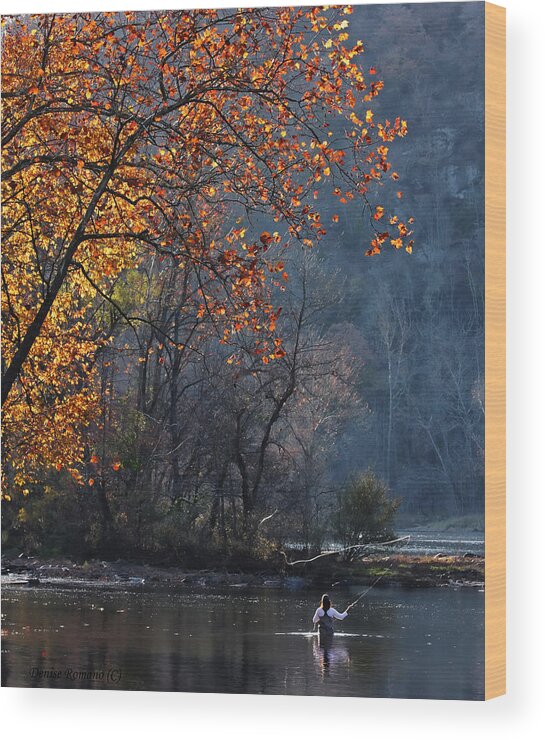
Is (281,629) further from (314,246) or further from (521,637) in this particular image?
(314,246)

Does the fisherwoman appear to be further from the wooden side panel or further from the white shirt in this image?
the wooden side panel

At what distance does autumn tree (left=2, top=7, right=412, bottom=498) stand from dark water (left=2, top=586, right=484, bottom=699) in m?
1.04

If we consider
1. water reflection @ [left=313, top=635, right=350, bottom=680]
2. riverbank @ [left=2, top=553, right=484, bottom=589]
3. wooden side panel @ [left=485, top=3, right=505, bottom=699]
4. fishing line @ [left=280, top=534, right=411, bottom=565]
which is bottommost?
water reflection @ [left=313, top=635, right=350, bottom=680]

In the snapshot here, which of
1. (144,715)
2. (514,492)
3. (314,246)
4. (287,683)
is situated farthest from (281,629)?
(314,246)

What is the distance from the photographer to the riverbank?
9172 mm

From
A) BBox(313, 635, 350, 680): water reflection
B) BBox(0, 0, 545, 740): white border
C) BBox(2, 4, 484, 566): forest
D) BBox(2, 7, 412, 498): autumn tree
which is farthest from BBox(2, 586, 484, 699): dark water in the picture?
BBox(2, 7, 412, 498): autumn tree

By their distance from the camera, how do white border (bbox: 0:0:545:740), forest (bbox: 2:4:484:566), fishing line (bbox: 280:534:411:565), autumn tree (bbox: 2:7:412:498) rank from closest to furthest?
white border (bbox: 0:0:545:740), forest (bbox: 2:4:484:566), fishing line (bbox: 280:534:411:565), autumn tree (bbox: 2:7:412:498)

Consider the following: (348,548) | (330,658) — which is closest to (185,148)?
(348,548)

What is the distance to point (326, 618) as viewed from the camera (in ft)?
30.7

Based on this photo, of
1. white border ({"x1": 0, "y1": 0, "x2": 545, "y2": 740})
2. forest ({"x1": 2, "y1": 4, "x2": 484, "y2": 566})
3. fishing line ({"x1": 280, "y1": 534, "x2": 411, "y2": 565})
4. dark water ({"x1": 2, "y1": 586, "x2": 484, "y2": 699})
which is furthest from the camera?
fishing line ({"x1": 280, "y1": 534, "x2": 411, "y2": 565})

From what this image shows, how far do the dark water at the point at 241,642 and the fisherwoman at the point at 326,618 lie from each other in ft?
0.19

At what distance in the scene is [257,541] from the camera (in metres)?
9.75

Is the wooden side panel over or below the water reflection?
over

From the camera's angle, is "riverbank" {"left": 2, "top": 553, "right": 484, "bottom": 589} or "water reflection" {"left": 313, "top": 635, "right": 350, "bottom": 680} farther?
"riverbank" {"left": 2, "top": 553, "right": 484, "bottom": 589}
